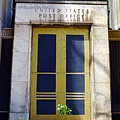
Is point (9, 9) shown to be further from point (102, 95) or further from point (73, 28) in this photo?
point (102, 95)

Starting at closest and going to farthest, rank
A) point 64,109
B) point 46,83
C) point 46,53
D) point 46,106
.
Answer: point 64,109, point 46,106, point 46,83, point 46,53

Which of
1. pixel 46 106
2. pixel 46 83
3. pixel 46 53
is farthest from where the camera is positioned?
pixel 46 53

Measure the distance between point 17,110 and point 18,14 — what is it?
14.3 ft

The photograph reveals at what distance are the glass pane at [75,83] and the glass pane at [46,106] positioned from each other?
0.94 metres

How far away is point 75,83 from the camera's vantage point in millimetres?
11680

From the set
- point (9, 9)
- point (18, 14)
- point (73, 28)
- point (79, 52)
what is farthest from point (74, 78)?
point (9, 9)

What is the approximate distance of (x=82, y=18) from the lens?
12.1 meters

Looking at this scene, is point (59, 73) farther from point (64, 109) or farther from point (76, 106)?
point (64, 109)

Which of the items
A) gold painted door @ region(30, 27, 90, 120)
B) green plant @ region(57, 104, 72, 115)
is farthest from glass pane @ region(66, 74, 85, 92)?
green plant @ region(57, 104, 72, 115)

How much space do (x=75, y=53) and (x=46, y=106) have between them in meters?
2.73

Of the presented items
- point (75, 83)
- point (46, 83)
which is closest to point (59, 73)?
point (46, 83)

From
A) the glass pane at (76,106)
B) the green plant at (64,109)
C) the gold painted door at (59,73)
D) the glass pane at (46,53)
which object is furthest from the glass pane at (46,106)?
the glass pane at (46,53)

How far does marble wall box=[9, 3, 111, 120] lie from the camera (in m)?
11.2

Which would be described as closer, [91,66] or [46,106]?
[46,106]
